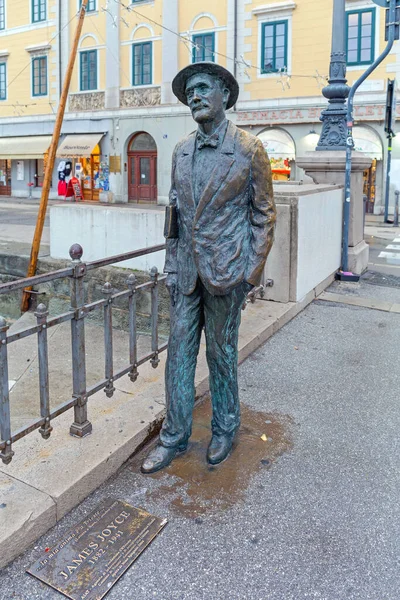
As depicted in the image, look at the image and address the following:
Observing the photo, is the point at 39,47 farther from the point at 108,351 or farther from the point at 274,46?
the point at 108,351

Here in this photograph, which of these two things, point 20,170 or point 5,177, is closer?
point 20,170

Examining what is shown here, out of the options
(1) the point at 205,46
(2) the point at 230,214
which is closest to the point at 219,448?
(2) the point at 230,214

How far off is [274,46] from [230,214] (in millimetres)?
22706

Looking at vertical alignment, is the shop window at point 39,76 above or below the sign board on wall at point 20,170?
above

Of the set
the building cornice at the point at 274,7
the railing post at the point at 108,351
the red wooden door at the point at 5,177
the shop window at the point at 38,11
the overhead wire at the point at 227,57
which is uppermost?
the shop window at the point at 38,11

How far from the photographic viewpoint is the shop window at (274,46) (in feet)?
76.2

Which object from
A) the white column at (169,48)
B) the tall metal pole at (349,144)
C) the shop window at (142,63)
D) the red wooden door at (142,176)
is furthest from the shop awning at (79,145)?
the tall metal pole at (349,144)

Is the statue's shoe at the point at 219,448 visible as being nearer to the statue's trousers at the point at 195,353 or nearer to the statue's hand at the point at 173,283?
the statue's trousers at the point at 195,353

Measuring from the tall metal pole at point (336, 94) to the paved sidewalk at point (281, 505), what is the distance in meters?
5.13

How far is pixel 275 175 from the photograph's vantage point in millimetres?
24359

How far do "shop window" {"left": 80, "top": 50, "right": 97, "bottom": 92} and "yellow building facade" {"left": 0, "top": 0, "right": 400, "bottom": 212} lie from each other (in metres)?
0.06

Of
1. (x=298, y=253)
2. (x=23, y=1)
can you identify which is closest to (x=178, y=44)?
(x=23, y=1)

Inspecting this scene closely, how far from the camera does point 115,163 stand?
28.1 m

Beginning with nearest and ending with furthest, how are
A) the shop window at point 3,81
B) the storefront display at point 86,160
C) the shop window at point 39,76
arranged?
the storefront display at point 86,160, the shop window at point 39,76, the shop window at point 3,81
